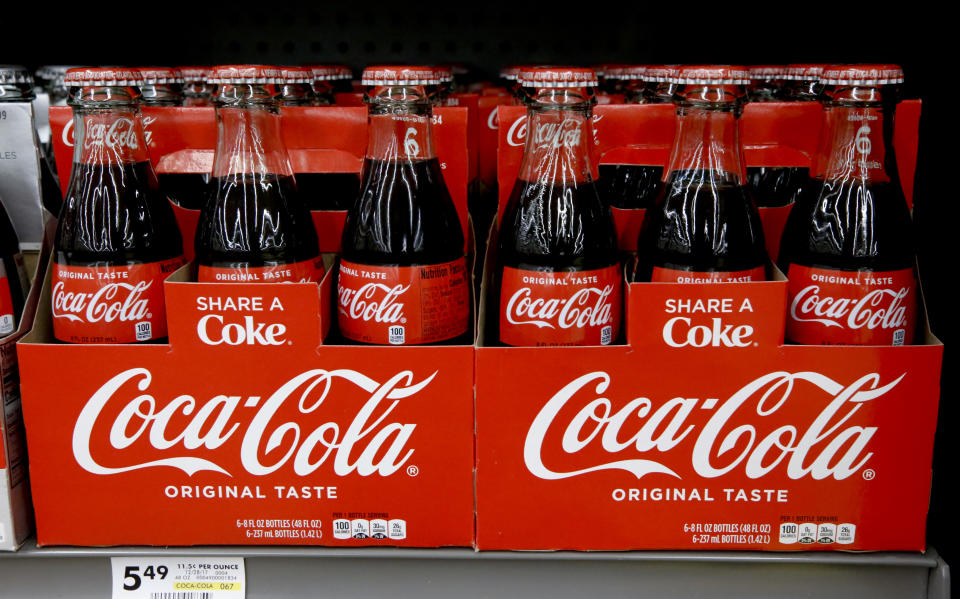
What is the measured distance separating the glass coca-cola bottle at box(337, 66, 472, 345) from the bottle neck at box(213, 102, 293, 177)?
0.13 metres

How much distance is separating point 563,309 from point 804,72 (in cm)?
53

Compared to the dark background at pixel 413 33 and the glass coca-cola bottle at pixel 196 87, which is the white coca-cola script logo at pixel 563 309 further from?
the dark background at pixel 413 33

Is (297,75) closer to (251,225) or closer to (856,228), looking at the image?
(251,225)

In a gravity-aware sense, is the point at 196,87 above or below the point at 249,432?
above

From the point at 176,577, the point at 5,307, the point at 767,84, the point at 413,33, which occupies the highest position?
the point at 413,33

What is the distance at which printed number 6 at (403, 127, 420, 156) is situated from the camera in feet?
3.48

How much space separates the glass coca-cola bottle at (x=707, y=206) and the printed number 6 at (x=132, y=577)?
0.75m

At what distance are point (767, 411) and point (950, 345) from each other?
392 millimetres

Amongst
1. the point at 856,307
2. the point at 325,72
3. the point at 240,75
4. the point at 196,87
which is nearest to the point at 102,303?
the point at 240,75

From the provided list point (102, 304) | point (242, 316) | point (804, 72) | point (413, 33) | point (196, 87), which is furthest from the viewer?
point (413, 33)

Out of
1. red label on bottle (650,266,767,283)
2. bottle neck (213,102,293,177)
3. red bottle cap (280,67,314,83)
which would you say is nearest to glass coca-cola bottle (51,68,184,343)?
bottle neck (213,102,293,177)

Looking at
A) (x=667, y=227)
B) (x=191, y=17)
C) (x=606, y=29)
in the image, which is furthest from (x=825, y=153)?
(x=191, y=17)

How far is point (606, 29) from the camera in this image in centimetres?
178

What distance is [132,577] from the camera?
3.22 ft
